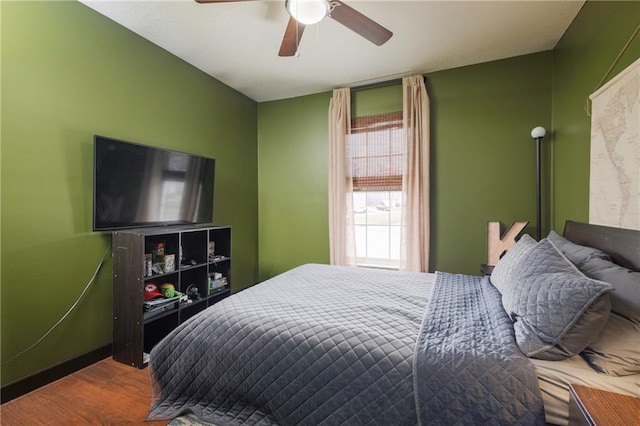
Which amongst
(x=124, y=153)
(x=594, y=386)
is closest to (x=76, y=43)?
(x=124, y=153)

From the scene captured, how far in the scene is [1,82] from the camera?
1711mm

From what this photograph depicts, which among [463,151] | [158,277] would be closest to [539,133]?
[463,151]

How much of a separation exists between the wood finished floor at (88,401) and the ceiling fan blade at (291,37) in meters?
2.46

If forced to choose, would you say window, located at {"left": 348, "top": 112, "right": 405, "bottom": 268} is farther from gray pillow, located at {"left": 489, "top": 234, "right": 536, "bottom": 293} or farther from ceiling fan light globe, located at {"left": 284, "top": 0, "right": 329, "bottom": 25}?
ceiling fan light globe, located at {"left": 284, "top": 0, "right": 329, "bottom": 25}

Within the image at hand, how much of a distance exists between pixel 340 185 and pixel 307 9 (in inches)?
Answer: 77.6

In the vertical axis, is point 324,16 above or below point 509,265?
above

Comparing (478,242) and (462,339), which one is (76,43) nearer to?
(462,339)

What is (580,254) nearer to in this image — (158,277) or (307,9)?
(307,9)

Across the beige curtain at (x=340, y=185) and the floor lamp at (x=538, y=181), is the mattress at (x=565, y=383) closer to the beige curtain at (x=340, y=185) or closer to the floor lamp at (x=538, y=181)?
the floor lamp at (x=538, y=181)

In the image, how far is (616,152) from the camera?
1566mm

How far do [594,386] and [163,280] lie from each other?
283 centimetres

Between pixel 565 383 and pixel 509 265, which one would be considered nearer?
pixel 565 383

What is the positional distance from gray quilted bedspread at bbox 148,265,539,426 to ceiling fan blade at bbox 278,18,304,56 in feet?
5.73

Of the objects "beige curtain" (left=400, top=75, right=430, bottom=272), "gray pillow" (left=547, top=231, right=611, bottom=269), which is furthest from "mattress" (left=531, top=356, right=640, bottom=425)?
"beige curtain" (left=400, top=75, right=430, bottom=272)
